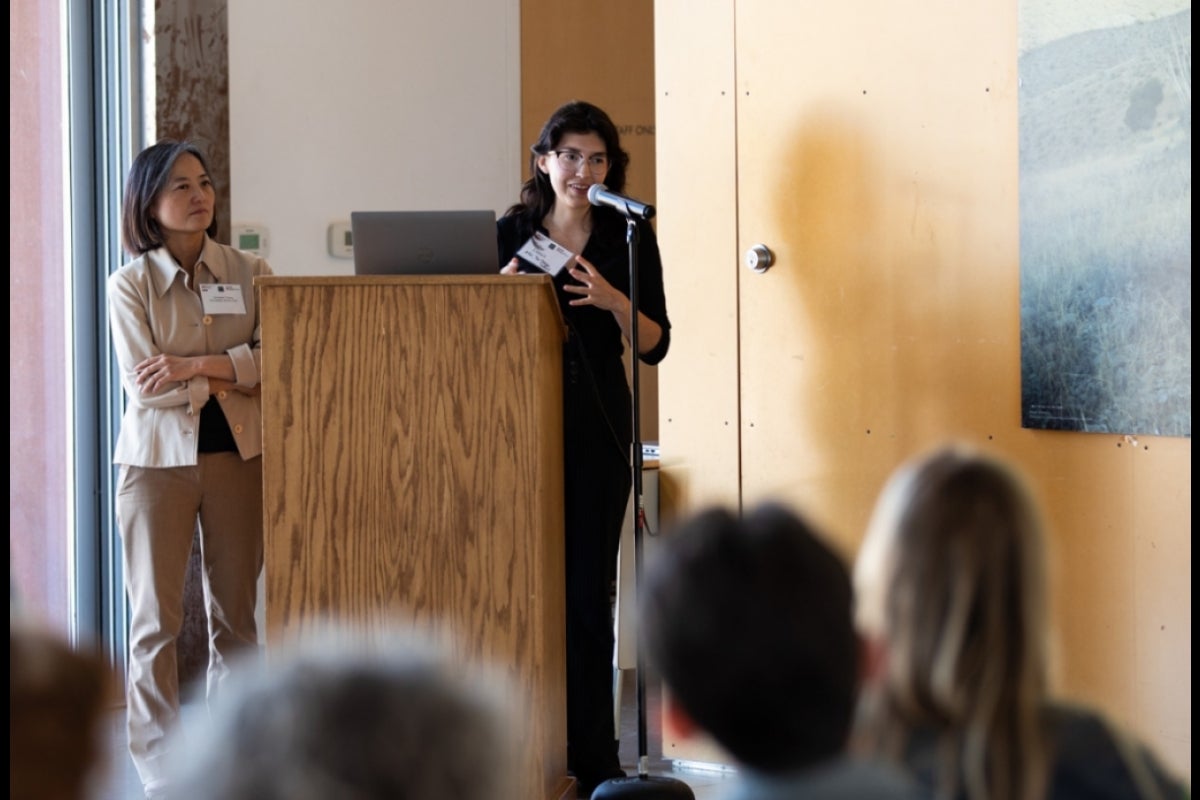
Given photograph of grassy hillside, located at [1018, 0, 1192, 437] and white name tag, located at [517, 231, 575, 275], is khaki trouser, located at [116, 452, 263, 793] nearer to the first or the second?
white name tag, located at [517, 231, 575, 275]

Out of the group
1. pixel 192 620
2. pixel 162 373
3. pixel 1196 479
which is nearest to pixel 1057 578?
pixel 1196 479

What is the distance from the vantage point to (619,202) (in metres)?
3.33

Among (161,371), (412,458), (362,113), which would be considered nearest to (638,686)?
(412,458)

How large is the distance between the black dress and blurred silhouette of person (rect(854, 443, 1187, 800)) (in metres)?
2.27

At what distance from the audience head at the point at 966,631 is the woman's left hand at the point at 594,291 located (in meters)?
2.14

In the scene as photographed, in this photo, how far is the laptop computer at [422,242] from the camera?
9.77 feet

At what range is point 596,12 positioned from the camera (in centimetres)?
585

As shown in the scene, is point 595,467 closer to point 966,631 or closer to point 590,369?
point 590,369

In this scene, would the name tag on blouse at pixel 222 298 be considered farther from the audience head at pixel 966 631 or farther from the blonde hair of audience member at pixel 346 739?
the blonde hair of audience member at pixel 346 739

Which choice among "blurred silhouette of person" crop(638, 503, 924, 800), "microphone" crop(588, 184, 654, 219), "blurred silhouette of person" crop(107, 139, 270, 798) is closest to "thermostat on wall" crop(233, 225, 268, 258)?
"blurred silhouette of person" crop(107, 139, 270, 798)

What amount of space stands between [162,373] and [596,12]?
299cm

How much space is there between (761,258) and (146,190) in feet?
5.31

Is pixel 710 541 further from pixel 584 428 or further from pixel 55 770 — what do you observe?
pixel 584 428

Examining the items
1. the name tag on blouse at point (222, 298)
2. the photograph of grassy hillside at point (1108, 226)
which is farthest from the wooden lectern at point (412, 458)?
the photograph of grassy hillside at point (1108, 226)
